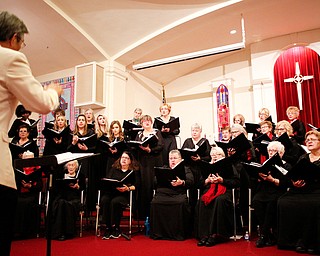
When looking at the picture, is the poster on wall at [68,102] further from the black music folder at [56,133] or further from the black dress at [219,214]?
the black dress at [219,214]

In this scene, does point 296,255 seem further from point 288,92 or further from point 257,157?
point 288,92

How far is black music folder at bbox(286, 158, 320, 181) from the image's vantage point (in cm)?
342

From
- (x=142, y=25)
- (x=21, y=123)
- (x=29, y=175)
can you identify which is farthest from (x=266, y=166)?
(x=142, y=25)

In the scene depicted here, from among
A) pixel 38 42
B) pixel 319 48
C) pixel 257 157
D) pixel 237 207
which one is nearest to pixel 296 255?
pixel 237 207

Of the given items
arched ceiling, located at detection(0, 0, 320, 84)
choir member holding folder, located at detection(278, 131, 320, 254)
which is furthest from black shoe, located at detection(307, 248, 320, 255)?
arched ceiling, located at detection(0, 0, 320, 84)

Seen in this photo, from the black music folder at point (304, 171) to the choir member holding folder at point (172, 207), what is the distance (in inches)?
53.2

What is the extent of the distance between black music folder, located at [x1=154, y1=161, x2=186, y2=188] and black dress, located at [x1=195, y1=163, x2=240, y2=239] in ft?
1.37

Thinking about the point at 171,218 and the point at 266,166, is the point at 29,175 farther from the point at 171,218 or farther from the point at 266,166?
the point at 266,166

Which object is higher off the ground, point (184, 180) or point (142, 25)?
point (142, 25)

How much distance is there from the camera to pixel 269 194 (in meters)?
3.89

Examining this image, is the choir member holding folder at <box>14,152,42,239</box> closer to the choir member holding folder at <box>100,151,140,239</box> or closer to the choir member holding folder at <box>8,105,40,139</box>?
the choir member holding folder at <box>8,105,40,139</box>

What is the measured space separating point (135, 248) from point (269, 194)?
167 centimetres

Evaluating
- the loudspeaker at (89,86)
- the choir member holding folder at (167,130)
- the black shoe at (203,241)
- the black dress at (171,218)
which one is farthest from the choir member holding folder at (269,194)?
the loudspeaker at (89,86)

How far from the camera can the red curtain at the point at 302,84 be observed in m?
7.70
